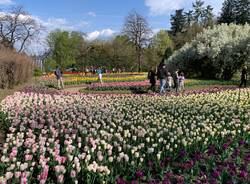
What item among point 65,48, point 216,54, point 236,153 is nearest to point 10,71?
point 236,153

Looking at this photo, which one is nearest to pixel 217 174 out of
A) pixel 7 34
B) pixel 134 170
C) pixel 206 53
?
pixel 134 170

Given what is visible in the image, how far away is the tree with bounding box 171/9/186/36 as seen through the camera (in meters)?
92.7

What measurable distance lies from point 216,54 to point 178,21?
6033 cm

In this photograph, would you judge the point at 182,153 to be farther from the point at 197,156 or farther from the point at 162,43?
the point at 162,43

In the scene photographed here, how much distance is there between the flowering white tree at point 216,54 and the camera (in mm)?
33906

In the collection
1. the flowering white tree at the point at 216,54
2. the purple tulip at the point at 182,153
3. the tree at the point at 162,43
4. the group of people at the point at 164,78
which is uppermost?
the tree at the point at 162,43

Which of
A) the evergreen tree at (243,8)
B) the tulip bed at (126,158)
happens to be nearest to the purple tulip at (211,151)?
the tulip bed at (126,158)

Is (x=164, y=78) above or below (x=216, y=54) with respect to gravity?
below

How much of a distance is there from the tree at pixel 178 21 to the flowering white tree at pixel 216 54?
176ft

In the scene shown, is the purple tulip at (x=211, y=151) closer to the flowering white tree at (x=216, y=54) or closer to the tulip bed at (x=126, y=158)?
the tulip bed at (x=126, y=158)

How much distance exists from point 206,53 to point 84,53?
4114 centimetres

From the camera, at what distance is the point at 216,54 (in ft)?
114

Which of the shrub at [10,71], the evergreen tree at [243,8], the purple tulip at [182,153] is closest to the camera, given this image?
the purple tulip at [182,153]

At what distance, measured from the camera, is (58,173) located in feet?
17.0
